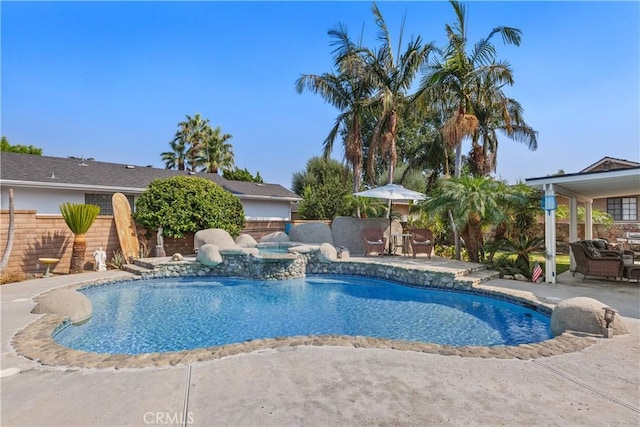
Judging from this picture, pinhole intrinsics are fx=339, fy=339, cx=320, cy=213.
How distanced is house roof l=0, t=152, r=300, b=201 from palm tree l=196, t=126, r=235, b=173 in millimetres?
12741

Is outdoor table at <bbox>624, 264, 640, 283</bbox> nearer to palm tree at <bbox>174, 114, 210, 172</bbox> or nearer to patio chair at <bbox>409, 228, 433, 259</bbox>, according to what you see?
patio chair at <bbox>409, 228, 433, 259</bbox>

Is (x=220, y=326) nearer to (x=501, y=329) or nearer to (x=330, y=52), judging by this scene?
(x=501, y=329)

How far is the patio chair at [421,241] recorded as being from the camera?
532 inches

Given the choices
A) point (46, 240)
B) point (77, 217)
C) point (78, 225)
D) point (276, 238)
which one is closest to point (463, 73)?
point (276, 238)

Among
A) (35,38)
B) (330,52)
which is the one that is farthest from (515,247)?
(35,38)

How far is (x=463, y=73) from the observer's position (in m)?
13.0

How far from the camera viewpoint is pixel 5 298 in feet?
25.3

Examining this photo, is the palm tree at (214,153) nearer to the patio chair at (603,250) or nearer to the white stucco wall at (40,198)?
the white stucco wall at (40,198)

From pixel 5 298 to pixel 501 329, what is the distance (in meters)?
10.9

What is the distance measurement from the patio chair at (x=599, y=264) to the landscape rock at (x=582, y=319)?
4758 mm

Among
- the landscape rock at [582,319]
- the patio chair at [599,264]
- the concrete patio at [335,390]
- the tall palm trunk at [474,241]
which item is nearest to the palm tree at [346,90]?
the tall palm trunk at [474,241]

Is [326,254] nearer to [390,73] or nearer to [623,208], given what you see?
[390,73]

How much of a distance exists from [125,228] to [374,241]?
10229 mm

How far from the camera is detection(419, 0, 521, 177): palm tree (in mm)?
12836
